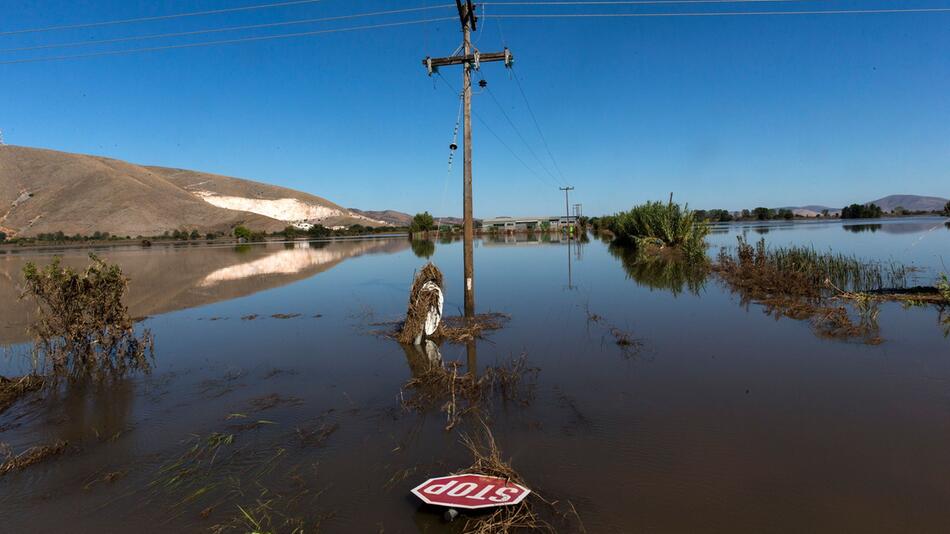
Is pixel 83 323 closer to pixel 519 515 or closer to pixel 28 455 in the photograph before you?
pixel 28 455

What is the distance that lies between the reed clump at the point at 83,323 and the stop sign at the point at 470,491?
6.93 metres

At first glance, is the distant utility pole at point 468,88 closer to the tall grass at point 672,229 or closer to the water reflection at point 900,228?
the tall grass at point 672,229

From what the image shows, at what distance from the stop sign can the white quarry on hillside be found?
5991 inches

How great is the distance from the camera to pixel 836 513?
3.46m

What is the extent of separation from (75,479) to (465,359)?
521 centimetres

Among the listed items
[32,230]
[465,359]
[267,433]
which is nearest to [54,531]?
[267,433]

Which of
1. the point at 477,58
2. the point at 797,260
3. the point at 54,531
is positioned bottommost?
the point at 54,531

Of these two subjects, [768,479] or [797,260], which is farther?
[797,260]

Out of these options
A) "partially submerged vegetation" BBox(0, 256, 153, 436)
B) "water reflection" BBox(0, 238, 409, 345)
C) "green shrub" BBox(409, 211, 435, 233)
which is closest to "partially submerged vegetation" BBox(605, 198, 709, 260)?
"water reflection" BBox(0, 238, 409, 345)

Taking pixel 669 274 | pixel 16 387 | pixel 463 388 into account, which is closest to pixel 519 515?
pixel 463 388

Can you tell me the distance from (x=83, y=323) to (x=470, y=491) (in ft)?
27.2

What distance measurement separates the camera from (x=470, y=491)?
11.9ft

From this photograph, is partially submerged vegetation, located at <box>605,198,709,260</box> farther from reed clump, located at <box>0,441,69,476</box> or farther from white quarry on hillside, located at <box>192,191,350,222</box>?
white quarry on hillside, located at <box>192,191,350,222</box>

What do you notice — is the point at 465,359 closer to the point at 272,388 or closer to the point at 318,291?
the point at 272,388
